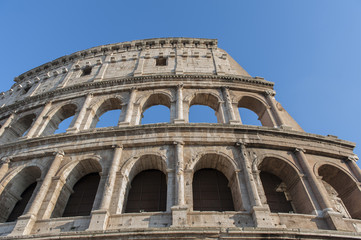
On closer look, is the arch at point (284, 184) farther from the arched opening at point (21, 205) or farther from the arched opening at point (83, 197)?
the arched opening at point (21, 205)

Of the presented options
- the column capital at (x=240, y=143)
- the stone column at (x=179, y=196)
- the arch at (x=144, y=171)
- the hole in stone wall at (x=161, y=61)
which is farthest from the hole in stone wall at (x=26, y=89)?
the column capital at (x=240, y=143)

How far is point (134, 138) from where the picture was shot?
33.7 ft

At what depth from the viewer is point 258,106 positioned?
44.4 ft

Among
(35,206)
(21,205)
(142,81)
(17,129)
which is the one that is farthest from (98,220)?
(17,129)

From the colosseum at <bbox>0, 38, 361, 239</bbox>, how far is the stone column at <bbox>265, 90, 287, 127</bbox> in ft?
0.20

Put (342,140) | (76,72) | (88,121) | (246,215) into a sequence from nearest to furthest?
(246,215), (342,140), (88,121), (76,72)

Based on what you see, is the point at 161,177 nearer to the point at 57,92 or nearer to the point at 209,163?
the point at 209,163

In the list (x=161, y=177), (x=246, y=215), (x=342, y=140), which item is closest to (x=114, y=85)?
(x=161, y=177)

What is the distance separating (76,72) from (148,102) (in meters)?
7.27

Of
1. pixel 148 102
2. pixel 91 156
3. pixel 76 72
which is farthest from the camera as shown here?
pixel 76 72

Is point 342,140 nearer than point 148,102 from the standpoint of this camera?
Yes

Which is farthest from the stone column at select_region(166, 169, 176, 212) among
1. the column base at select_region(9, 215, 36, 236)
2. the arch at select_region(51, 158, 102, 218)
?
the column base at select_region(9, 215, 36, 236)

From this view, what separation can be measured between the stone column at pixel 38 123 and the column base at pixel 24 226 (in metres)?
5.33

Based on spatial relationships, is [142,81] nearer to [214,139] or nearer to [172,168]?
[214,139]
